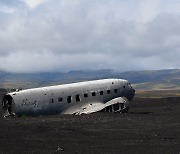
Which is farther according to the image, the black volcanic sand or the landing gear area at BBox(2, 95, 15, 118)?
the landing gear area at BBox(2, 95, 15, 118)

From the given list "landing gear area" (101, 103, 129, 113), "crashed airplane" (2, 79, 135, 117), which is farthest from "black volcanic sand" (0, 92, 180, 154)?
"landing gear area" (101, 103, 129, 113)

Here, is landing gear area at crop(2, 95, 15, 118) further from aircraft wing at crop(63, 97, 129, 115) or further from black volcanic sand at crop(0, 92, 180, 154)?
black volcanic sand at crop(0, 92, 180, 154)

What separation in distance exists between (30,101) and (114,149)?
69.1ft

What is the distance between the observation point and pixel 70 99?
42.5 meters

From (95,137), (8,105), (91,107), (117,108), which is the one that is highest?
(8,105)

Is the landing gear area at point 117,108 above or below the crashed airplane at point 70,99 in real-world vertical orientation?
below

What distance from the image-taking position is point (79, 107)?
43.2m

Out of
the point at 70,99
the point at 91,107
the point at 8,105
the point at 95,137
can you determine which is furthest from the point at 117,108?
the point at 95,137

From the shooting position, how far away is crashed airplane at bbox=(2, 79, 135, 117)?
3978cm

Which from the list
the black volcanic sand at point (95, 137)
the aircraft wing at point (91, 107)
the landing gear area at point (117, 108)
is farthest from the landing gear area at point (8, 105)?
the landing gear area at point (117, 108)

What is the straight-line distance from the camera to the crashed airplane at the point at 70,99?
39.8m

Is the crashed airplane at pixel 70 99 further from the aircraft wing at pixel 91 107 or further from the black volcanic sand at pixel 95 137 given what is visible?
the black volcanic sand at pixel 95 137

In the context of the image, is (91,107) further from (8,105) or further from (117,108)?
(8,105)

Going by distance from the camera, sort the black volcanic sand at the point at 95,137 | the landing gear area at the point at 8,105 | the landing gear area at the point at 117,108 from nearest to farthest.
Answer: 1. the black volcanic sand at the point at 95,137
2. the landing gear area at the point at 8,105
3. the landing gear area at the point at 117,108
